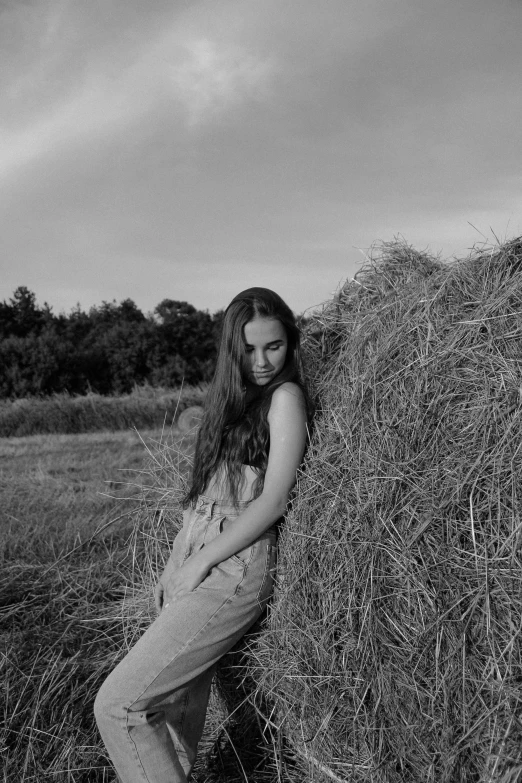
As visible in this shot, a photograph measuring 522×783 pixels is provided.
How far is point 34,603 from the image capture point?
3.29m

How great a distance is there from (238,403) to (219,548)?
0.52 meters

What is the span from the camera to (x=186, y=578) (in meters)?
2.16

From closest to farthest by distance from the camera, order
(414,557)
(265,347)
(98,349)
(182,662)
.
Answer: (414,557), (182,662), (265,347), (98,349)

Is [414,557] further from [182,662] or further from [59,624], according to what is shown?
[59,624]

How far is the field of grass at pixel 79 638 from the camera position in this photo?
94.0 inches

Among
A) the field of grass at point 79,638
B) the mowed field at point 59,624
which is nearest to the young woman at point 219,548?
the field of grass at point 79,638

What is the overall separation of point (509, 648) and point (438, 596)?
0.21 meters

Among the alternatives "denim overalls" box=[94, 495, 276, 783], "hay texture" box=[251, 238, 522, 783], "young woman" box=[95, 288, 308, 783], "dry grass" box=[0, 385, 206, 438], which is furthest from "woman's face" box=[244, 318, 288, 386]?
"dry grass" box=[0, 385, 206, 438]

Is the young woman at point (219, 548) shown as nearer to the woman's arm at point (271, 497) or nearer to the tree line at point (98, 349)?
the woman's arm at point (271, 497)

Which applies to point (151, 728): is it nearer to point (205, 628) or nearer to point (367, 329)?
point (205, 628)

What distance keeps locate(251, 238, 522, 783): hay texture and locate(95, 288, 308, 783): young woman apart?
0.10 m

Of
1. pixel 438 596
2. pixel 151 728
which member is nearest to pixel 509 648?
pixel 438 596

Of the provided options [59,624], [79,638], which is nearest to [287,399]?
[79,638]

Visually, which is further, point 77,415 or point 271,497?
point 77,415
